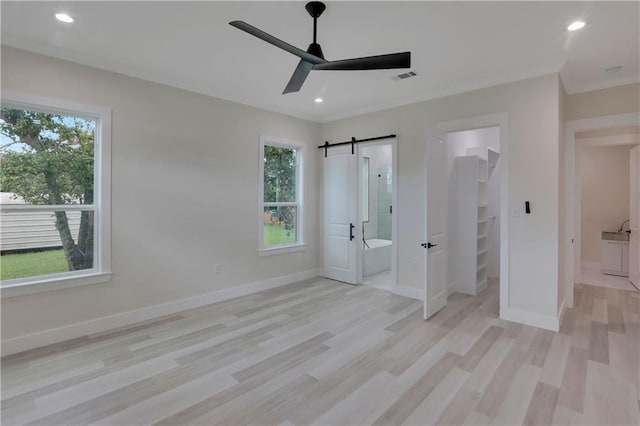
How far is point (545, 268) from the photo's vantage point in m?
3.41

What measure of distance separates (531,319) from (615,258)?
381 cm

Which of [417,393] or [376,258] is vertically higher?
[376,258]

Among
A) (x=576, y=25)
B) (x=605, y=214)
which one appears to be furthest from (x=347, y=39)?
(x=605, y=214)

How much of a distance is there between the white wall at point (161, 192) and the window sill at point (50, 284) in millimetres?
63

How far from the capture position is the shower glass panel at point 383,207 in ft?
23.8

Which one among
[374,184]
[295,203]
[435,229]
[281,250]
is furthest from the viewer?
[374,184]

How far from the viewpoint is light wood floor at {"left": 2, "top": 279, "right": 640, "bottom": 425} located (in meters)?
2.06

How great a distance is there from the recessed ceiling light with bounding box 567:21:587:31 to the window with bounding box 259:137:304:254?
368 centimetres

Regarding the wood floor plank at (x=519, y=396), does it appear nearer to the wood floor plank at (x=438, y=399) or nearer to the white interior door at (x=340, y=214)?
the wood floor plank at (x=438, y=399)

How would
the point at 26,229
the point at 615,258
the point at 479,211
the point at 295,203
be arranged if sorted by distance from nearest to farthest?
the point at 26,229 → the point at 479,211 → the point at 295,203 → the point at 615,258

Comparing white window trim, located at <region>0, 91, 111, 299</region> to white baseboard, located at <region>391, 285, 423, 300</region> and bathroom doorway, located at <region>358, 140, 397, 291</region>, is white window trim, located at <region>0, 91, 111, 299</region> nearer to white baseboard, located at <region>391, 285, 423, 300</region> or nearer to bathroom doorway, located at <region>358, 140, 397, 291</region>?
white baseboard, located at <region>391, 285, 423, 300</region>

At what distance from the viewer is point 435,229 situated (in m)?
3.94

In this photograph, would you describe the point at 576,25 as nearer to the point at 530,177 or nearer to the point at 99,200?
the point at 530,177

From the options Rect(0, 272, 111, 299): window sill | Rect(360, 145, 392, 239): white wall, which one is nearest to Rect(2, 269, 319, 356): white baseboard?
Rect(0, 272, 111, 299): window sill
